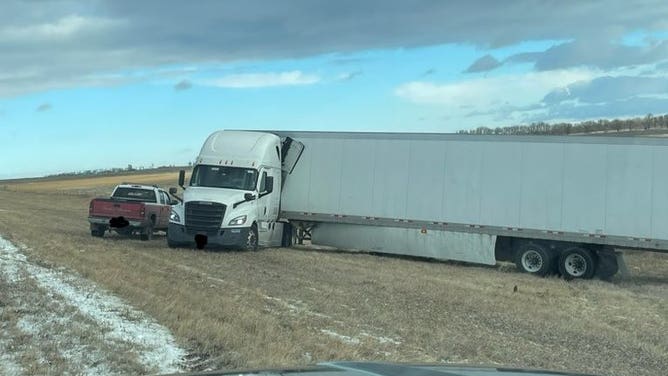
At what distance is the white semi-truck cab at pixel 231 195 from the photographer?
21.6m

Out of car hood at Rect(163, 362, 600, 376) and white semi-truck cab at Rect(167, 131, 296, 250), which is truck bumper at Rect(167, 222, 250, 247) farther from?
car hood at Rect(163, 362, 600, 376)

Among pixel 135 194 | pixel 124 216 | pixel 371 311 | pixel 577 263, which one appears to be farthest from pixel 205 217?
pixel 371 311

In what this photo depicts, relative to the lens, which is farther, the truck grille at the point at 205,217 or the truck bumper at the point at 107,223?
the truck bumper at the point at 107,223

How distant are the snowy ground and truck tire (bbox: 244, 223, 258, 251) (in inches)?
448

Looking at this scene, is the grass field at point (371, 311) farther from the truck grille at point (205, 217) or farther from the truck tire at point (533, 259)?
the truck grille at point (205, 217)

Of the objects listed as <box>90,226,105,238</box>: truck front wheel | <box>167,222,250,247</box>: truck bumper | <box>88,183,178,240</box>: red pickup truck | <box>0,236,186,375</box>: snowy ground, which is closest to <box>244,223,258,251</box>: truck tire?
<box>167,222,250,247</box>: truck bumper

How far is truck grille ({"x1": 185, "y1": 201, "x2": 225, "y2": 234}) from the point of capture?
848 inches

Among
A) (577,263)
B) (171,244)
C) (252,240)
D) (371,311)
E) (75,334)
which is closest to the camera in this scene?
(75,334)

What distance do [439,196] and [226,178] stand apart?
21.0 ft

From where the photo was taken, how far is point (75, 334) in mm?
7574

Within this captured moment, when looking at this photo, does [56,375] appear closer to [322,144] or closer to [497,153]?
[497,153]

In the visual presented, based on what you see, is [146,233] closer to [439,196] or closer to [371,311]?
[439,196]

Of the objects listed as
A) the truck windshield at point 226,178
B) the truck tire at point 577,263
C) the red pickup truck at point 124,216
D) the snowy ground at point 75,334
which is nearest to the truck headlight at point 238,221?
the truck windshield at point 226,178

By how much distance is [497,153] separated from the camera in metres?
21.3
